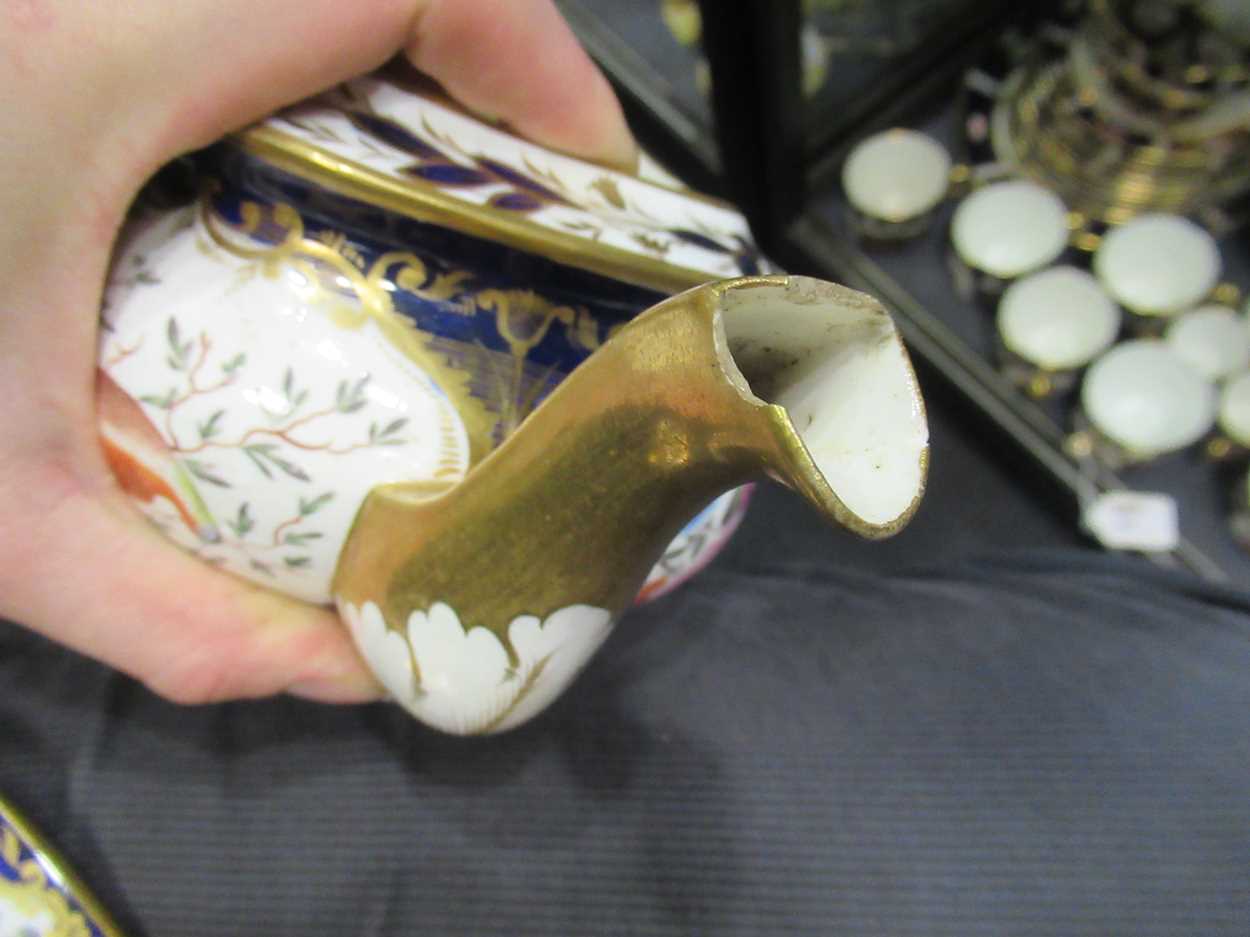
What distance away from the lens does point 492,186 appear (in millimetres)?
395

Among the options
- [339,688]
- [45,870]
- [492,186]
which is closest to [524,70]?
[492,186]

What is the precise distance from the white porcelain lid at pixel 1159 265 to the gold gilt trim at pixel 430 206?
0.62 metres

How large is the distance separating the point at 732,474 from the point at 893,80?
83 cm

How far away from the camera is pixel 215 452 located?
1.26 feet

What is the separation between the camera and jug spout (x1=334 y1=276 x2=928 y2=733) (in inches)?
9.9

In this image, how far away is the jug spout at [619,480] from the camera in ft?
0.83

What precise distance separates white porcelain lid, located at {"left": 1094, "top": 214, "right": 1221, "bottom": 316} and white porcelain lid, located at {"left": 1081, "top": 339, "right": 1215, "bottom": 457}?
0.14ft

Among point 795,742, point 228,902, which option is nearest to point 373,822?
point 228,902

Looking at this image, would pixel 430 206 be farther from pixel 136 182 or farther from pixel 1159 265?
pixel 1159 265

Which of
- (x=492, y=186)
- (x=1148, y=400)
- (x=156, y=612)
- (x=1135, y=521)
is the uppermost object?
(x=492, y=186)

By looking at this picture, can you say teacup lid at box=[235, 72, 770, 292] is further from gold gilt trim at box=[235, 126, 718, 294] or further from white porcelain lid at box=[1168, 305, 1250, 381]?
white porcelain lid at box=[1168, 305, 1250, 381]

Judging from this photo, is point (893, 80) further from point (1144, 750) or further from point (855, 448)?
point (855, 448)

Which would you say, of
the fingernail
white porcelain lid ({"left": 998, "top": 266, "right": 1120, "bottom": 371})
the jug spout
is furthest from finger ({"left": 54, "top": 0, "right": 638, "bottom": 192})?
white porcelain lid ({"left": 998, "top": 266, "right": 1120, "bottom": 371})

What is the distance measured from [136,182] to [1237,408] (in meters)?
0.80
